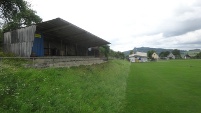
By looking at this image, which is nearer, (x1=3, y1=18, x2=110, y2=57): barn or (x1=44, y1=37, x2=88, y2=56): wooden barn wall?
(x1=3, y1=18, x2=110, y2=57): barn

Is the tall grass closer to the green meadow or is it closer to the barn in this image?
the green meadow

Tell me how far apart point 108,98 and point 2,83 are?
7202mm

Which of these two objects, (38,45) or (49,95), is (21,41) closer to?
(38,45)

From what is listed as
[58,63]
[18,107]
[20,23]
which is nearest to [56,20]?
[58,63]

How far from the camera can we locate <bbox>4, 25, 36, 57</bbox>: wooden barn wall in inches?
861

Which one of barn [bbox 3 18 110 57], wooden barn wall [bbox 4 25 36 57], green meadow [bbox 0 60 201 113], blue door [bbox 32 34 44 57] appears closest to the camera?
green meadow [bbox 0 60 201 113]

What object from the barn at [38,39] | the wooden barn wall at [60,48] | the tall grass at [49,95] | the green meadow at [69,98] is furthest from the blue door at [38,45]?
the tall grass at [49,95]

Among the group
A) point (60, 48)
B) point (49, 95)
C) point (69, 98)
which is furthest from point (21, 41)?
point (69, 98)

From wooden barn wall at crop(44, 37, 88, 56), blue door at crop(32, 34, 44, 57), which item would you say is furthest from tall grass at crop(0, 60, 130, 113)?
wooden barn wall at crop(44, 37, 88, 56)

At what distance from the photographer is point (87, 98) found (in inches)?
506

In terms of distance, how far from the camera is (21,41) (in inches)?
915

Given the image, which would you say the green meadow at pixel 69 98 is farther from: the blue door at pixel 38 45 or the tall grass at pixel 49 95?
the blue door at pixel 38 45

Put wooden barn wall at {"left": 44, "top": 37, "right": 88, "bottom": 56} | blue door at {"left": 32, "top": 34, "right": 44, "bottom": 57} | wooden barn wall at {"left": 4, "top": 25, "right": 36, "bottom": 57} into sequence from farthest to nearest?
1. wooden barn wall at {"left": 44, "top": 37, "right": 88, "bottom": 56}
2. blue door at {"left": 32, "top": 34, "right": 44, "bottom": 57}
3. wooden barn wall at {"left": 4, "top": 25, "right": 36, "bottom": 57}

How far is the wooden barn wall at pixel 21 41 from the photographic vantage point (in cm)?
2188
